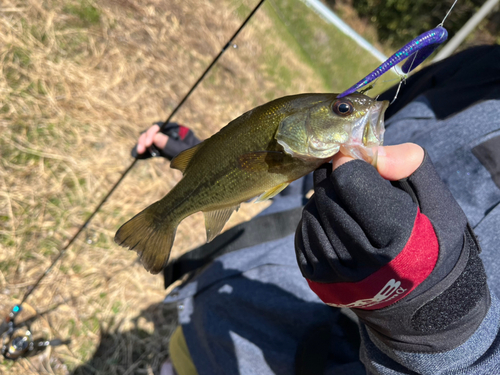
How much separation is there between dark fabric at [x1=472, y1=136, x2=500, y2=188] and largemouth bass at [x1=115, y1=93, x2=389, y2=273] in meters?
0.88

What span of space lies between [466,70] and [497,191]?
97 centimetres

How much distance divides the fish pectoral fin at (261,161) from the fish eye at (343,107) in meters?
0.30

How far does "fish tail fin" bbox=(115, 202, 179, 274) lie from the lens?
1531 mm

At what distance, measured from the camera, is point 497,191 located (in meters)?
1.62

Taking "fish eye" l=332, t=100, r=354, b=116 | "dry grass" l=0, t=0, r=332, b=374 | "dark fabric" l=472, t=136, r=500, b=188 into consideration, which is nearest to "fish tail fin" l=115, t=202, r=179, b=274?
"fish eye" l=332, t=100, r=354, b=116

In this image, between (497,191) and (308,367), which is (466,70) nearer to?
(497,191)

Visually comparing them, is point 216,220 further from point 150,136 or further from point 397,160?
point 150,136

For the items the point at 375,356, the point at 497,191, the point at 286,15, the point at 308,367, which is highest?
the point at 286,15

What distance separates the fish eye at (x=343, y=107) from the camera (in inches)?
48.4

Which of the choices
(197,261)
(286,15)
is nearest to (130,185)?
(197,261)

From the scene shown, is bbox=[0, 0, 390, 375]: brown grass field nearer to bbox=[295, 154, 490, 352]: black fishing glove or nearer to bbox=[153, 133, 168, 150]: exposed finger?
bbox=[153, 133, 168, 150]: exposed finger

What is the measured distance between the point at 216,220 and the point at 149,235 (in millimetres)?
365

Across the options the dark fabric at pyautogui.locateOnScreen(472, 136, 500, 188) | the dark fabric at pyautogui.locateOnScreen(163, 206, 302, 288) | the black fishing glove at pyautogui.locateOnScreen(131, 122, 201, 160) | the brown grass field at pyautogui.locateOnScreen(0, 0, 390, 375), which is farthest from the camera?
the brown grass field at pyautogui.locateOnScreen(0, 0, 390, 375)

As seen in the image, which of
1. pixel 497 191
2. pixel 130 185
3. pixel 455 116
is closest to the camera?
pixel 497 191
